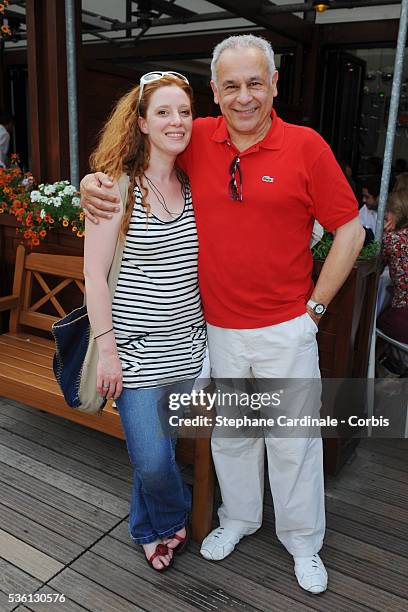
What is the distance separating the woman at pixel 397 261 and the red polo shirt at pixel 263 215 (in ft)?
4.43

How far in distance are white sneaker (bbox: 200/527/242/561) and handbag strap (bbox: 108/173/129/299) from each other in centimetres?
117

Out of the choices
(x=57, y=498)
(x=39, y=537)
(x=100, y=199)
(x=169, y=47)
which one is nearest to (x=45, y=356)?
(x=57, y=498)

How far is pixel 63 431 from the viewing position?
3270 millimetres

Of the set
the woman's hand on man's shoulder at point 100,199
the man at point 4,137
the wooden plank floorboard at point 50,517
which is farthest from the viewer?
the man at point 4,137

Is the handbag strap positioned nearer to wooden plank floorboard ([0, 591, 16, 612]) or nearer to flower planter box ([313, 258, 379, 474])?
flower planter box ([313, 258, 379, 474])

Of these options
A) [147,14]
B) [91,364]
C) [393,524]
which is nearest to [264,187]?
[91,364]

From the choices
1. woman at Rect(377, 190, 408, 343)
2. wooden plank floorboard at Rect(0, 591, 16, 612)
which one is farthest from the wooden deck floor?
woman at Rect(377, 190, 408, 343)

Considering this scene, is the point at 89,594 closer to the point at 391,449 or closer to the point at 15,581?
the point at 15,581

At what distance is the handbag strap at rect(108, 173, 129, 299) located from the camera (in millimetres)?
1851

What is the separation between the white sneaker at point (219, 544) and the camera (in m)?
2.29

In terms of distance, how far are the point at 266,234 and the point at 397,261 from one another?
1593 mm

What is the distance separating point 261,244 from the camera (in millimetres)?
1906

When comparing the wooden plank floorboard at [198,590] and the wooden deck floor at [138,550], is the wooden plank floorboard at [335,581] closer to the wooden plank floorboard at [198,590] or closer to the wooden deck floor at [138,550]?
the wooden deck floor at [138,550]

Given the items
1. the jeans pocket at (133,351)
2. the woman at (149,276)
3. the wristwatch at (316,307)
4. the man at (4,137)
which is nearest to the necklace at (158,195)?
the woman at (149,276)
